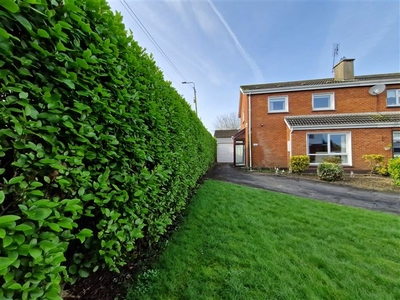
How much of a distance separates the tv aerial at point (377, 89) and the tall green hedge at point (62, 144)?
17.5 meters

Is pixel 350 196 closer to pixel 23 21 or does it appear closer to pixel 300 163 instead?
pixel 300 163

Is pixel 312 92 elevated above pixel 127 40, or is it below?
above

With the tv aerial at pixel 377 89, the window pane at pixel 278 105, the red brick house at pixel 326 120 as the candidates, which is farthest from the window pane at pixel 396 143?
the window pane at pixel 278 105

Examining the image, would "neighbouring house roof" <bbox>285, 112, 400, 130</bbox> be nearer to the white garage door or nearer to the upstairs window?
the upstairs window

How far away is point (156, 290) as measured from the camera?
2.17 meters

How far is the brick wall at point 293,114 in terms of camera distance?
1225 centimetres

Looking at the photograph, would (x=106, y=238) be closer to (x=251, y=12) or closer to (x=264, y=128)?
(x=251, y=12)

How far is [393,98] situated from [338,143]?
5453mm

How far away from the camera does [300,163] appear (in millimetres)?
12070

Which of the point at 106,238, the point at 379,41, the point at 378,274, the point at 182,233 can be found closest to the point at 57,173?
the point at 106,238

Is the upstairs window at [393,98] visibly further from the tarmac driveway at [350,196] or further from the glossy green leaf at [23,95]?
the glossy green leaf at [23,95]

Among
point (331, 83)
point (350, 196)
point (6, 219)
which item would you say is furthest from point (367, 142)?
point (6, 219)

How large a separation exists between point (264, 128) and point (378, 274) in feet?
43.6

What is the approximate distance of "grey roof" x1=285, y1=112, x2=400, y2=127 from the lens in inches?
475
